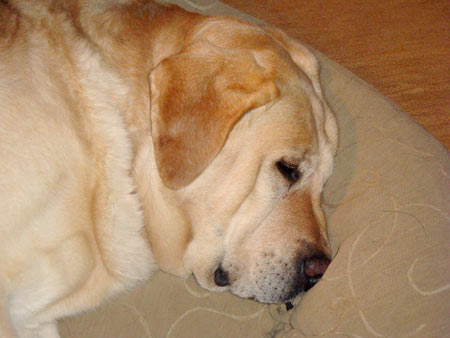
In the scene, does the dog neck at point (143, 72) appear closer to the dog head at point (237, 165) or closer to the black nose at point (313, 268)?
the dog head at point (237, 165)

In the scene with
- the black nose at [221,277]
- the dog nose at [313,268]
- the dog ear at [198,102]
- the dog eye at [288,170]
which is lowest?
the black nose at [221,277]

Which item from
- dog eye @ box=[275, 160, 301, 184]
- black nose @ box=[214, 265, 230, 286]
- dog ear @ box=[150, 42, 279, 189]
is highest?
dog ear @ box=[150, 42, 279, 189]

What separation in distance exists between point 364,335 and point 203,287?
79 cm

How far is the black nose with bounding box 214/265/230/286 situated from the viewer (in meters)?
2.16

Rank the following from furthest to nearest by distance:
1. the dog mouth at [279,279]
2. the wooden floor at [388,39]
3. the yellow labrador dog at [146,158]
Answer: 1. the wooden floor at [388,39]
2. the dog mouth at [279,279]
3. the yellow labrador dog at [146,158]

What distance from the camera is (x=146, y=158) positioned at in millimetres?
2141

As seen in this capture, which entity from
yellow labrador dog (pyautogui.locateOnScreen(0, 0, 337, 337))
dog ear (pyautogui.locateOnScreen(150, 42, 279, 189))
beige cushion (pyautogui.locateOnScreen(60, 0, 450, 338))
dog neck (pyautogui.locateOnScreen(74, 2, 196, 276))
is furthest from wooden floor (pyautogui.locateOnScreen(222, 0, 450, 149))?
dog ear (pyautogui.locateOnScreen(150, 42, 279, 189))

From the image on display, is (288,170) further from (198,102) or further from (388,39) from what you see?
(388,39)

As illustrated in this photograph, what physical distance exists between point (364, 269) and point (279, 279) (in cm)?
46

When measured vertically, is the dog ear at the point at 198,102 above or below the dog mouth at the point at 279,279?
above

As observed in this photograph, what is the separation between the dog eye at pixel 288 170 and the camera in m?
2.08

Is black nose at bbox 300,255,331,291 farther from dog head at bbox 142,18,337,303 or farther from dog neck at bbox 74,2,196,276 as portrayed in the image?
dog neck at bbox 74,2,196,276

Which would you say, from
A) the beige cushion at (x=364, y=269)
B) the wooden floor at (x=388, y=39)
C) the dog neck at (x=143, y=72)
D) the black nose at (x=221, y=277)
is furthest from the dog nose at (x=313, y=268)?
the wooden floor at (x=388, y=39)

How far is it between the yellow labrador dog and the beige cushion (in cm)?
22
